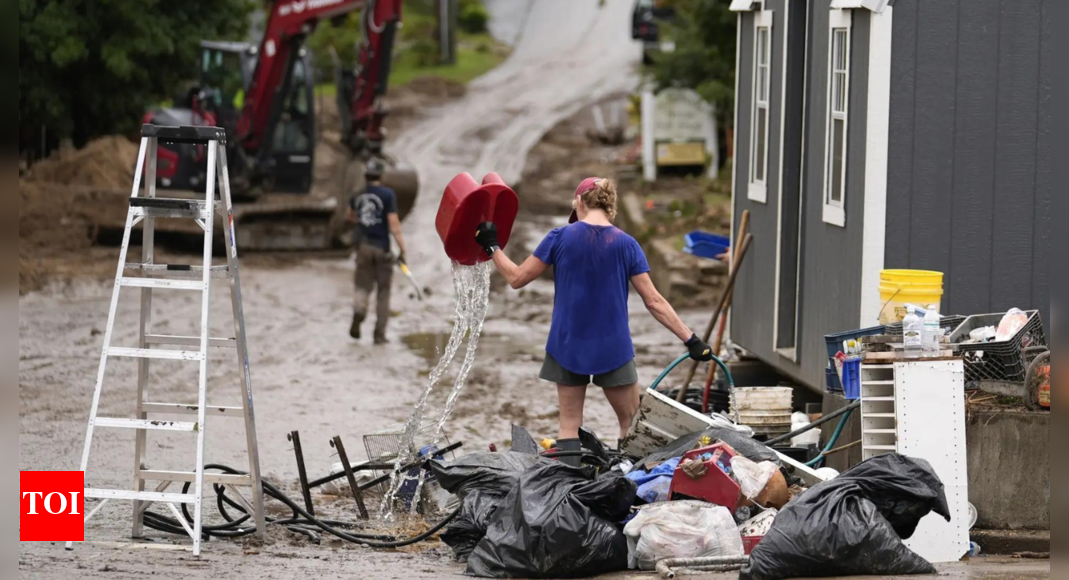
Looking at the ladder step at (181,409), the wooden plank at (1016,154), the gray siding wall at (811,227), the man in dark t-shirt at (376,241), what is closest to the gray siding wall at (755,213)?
the gray siding wall at (811,227)

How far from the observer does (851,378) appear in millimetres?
8039

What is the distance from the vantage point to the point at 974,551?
7184 mm

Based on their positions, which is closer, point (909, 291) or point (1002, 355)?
point (1002, 355)

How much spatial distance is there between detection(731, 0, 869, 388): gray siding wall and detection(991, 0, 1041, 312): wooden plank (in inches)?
34.2

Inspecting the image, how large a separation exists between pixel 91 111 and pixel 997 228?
1989 centimetres

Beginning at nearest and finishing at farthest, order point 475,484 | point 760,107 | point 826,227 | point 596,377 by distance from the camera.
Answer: point 475,484
point 596,377
point 826,227
point 760,107

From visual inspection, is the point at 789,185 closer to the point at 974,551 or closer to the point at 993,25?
the point at 993,25

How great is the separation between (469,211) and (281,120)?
15.3 meters

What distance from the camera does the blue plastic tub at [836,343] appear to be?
821 cm

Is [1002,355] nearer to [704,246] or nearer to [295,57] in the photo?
[704,246]

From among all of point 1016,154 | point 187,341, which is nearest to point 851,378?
point 1016,154

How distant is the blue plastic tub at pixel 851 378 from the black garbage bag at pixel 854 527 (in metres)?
1.40

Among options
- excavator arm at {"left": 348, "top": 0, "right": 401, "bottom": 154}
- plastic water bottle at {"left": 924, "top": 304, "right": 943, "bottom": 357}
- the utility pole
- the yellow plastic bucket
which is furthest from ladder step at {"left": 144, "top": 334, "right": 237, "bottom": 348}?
the utility pole

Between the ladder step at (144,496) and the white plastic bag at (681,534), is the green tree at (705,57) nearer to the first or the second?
the white plastic bag at (681,534)
